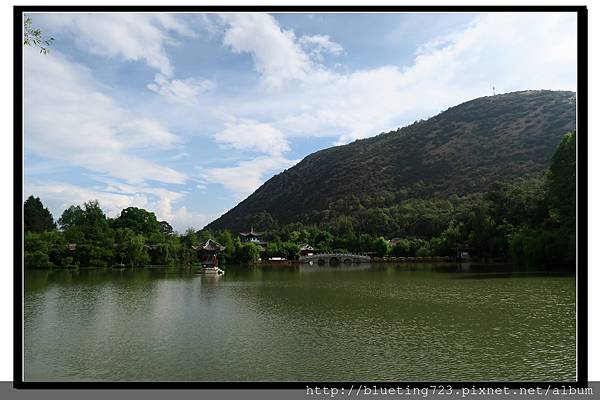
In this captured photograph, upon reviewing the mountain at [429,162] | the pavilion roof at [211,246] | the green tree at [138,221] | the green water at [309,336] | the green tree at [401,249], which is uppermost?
the mountain at [429,162]

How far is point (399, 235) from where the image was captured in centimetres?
6062

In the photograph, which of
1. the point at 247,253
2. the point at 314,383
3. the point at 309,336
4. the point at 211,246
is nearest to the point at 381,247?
the point at 247,253

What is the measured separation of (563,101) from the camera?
2758 inches

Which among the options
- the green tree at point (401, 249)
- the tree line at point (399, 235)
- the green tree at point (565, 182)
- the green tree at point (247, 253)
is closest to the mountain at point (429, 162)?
the tree line at point (399, 235)

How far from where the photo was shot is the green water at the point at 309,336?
23.6 ft

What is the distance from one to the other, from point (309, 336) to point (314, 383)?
3.62 meters

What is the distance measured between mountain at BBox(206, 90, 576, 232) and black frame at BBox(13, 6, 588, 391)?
57501 millimetres

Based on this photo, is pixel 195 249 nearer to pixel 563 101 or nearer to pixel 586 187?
pixel 586 187

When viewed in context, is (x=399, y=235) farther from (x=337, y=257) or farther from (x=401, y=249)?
(x=337, y=257)

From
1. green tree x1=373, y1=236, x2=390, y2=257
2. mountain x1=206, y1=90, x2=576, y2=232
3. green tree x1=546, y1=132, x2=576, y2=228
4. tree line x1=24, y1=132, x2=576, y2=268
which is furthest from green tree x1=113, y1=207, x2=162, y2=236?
A: mountain x1=206, y1=90, x2=576, y2=232

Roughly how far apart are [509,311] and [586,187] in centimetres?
676

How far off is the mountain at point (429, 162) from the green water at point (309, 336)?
169 ft

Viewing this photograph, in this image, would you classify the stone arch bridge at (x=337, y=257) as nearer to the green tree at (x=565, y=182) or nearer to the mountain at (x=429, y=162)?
the mountain at (x=429, y=162)

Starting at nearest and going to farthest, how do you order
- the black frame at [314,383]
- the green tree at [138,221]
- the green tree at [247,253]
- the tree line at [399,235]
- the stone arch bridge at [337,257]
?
the black frame at [314,383] < the tree line at [399,235] < the green tree at [138,221] < the green tree at [247,253] < the stone arch bridge at [337,257]
